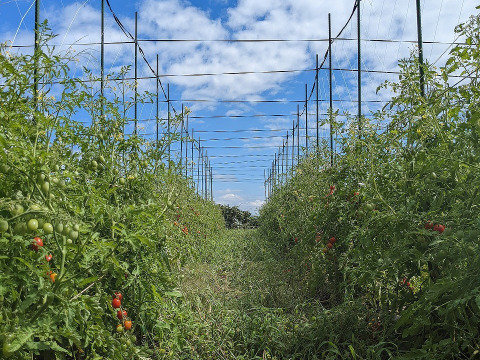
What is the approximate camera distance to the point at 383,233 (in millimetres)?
1947

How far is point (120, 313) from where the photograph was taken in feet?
6.48

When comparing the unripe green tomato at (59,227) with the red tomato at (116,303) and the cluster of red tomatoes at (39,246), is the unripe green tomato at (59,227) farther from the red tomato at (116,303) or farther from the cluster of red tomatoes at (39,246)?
the red tomato at (116,303)

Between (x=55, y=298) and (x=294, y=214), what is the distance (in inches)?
169

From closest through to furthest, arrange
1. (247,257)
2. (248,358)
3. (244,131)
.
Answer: (248,358), (247,257), (244,131)

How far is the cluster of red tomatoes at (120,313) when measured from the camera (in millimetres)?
1919

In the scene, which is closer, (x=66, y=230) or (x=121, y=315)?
(x=66, y=230)

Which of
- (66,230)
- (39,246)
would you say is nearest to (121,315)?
(39,246)

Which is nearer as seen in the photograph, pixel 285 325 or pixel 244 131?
pixel 285 325

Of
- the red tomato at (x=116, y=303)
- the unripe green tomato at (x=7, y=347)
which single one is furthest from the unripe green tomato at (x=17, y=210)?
the red tomato at (x=116, y=303)

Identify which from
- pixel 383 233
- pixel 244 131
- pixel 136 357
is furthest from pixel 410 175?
pixel 244 131

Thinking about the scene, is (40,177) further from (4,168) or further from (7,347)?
(7,347)

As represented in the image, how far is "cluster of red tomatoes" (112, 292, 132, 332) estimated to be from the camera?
1919 millimetres

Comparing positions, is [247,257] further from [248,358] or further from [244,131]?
[244,131]

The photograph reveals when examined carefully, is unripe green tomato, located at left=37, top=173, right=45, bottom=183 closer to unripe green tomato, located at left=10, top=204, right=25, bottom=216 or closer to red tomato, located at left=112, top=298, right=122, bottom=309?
unripe green tomato, located at left=10, top=204, right=25, bottom=216
